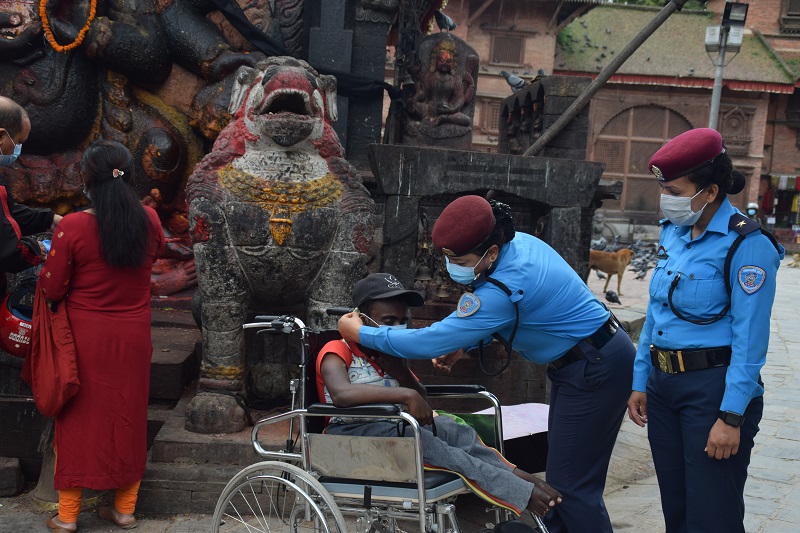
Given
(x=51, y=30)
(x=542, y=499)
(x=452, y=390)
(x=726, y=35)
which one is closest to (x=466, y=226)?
(x=452, y=390)

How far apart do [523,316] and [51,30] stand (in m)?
4.94

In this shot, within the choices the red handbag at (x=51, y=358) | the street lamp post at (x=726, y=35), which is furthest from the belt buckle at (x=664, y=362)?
the street lamp post at (x=726, y=35)

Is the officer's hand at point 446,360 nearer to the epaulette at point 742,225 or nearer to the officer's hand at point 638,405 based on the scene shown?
the officer's hand at point 638,405

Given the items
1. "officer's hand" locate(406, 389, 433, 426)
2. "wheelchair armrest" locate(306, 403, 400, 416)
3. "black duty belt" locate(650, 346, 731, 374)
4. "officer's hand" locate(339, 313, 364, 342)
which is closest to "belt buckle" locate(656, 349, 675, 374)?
"black duty belt" locate(650, 346, 731, 374)

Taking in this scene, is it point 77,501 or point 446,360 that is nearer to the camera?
point 446,360

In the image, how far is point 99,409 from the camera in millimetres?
3701

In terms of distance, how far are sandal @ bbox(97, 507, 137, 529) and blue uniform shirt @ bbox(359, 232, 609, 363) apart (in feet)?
5.81

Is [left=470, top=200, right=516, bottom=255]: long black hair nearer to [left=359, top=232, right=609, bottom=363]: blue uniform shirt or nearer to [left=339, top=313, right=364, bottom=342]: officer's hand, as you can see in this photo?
[left=359, top=232, right=609, bottom=363]: blue uniform shirt

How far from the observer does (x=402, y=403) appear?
2910mm

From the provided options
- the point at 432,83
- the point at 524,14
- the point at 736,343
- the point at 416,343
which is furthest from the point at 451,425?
the point at 524,14

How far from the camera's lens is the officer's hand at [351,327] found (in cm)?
296

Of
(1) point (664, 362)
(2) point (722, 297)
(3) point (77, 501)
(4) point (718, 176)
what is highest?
(4) point (718, 176)

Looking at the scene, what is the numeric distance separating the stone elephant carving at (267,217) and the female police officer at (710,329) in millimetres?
1907

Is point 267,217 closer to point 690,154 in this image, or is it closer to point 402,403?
point 402,403
